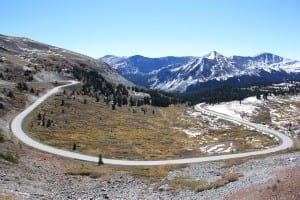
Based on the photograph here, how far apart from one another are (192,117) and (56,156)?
4421 inches

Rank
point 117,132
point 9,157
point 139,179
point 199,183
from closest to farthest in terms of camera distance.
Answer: point 199,183 → point 9,157 → point 139,179 → point 117,132

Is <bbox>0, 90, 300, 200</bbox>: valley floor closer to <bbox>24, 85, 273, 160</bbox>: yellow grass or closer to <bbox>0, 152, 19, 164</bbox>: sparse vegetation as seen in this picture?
<bbox>0, 152, 19, 164</bbox>: sparse vegetation

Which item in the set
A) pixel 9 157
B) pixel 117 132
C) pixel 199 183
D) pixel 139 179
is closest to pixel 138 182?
pixel 139 179

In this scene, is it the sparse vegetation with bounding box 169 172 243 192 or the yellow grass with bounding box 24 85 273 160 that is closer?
the sparse vegetation with bounding box 169 172 243 192

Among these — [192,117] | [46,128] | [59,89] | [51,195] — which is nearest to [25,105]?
[46,128]

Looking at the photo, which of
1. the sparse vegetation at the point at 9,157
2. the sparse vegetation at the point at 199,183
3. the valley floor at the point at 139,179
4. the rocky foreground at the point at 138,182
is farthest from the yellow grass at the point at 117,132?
the sparse vegetation at the point at 199,183

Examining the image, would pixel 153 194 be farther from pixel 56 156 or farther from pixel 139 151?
pixel 139 151

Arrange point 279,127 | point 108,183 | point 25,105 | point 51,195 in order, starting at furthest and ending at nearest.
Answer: point 279,127 → point 25,105 → point 108,183 → point 51,195

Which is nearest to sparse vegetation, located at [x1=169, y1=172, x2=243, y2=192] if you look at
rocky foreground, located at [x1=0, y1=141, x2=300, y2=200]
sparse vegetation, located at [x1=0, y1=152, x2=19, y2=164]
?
rocky foreground, located at [x1=0, y1=141, x2=300, y2=200]

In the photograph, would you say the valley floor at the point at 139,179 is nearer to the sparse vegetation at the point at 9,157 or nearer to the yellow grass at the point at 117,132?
the sparse vegetation at the point at 9,157

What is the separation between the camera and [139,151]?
316 ft

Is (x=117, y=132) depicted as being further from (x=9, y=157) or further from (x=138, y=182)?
(x=138, y=182)

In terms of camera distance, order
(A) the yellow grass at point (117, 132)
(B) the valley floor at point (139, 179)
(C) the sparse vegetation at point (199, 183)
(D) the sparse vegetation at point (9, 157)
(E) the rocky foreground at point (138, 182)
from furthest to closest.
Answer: (A) the yellow grass at point (117, 132), (D) the sparse vegetation at point (9, 157), (C) the sparse vegetation at point (199, 183), (B) the valley floor at point (139, 179), (E) the rocky foreground at point (138, 182)

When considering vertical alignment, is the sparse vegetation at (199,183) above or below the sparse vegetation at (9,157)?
below
